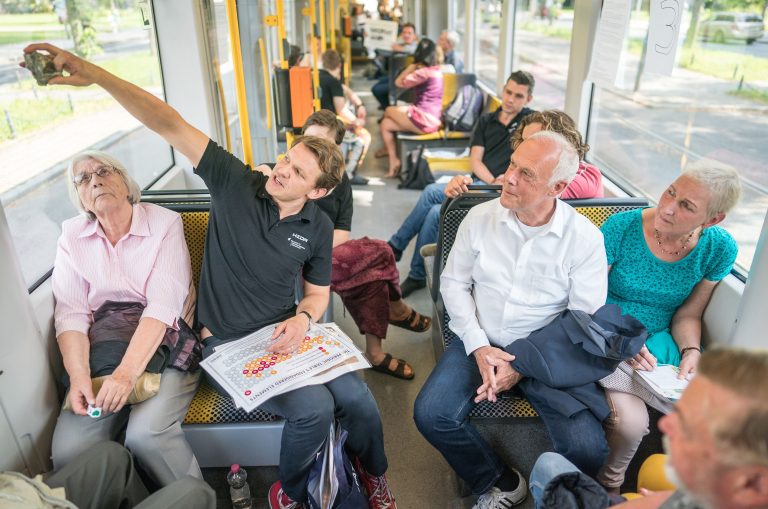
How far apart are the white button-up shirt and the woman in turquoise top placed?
8.0 inches

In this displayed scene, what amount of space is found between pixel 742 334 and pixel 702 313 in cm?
43

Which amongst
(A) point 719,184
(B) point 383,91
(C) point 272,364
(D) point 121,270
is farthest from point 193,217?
(B) point 383,91

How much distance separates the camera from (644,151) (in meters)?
7.34

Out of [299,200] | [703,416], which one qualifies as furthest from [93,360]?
[703,416]

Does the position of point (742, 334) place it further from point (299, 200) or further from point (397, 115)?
point (397, 115)

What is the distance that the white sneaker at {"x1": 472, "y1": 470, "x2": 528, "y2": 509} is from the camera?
2.15 m

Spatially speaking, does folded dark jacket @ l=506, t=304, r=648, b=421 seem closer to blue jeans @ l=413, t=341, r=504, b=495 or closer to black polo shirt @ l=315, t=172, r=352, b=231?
blue jeans @ l=413, t=341, r=504, b=495

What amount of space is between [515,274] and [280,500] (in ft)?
4.16

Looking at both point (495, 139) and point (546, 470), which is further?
point (495, 139)

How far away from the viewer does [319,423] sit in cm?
197

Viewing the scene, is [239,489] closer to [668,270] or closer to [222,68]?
[668,270]

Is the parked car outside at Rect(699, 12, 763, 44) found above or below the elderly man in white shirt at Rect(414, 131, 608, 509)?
above

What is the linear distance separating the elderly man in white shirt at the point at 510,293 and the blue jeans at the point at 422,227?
1.52 meters

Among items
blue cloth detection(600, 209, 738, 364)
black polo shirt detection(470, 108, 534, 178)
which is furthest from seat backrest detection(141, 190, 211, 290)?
black polo shirt detection(470, 108, 534, 178)
